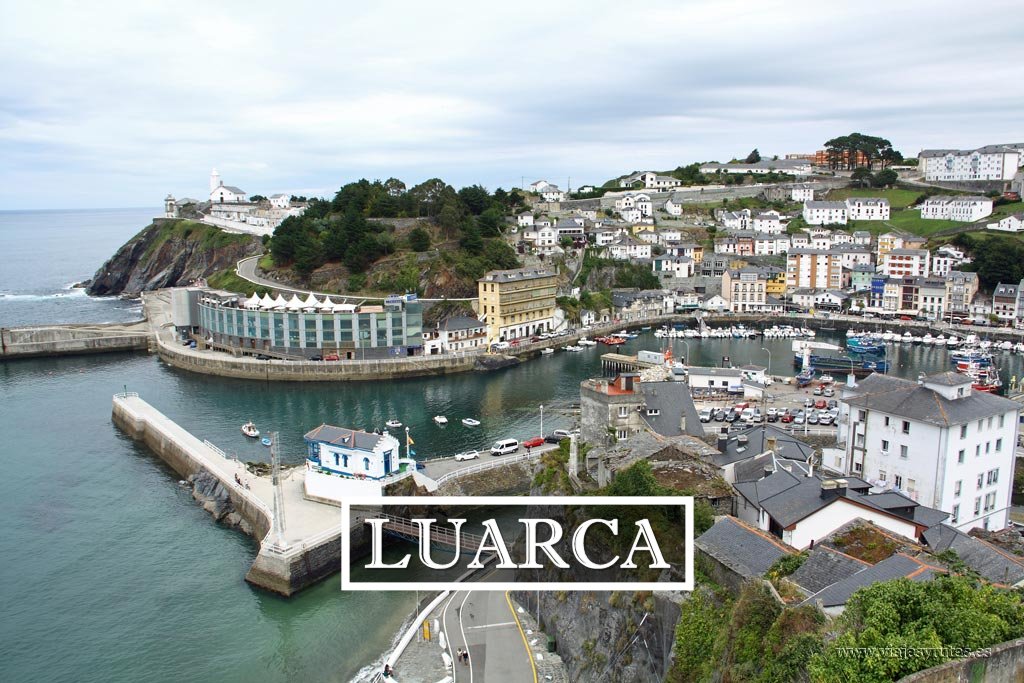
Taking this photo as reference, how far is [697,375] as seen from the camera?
35188 millimetres

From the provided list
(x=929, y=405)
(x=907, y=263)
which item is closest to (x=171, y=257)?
(x=907, y=263)

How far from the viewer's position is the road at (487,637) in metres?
12.8

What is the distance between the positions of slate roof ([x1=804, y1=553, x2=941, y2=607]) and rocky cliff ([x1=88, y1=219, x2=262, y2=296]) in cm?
6780

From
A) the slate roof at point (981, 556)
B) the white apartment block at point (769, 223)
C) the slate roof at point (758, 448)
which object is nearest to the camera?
the slate roof at point (981, 556)

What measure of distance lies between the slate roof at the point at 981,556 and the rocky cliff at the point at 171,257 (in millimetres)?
66484

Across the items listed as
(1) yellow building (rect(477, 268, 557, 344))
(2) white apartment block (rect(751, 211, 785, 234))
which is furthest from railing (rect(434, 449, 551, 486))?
(2) white apartment block (rect(751, 211, 785, 234))

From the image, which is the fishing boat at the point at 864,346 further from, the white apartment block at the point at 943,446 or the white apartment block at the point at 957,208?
the white apartment block at the point at 957,208

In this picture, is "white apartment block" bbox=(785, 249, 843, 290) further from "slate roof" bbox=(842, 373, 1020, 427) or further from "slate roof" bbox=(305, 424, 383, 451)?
"slate roof" bbox=(305, 424, 383, 451)

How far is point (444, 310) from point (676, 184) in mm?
53237

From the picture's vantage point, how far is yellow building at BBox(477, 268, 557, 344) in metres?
48.0

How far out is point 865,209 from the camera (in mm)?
79062

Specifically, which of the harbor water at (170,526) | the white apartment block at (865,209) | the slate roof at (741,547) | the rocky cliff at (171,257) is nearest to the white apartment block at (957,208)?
the white apartment block at (865,209)

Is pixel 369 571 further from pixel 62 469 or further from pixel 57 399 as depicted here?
pixel 57 399

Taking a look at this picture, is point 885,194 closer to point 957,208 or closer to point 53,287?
point 957,208
